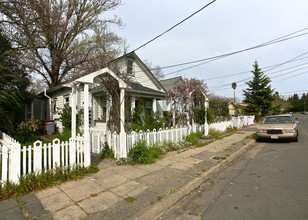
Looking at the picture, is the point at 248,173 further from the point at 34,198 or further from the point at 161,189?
the point at 34,198

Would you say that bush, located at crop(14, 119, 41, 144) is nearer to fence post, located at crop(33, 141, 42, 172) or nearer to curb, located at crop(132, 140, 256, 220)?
fence post, located at crop(33, 141, 42, 172)

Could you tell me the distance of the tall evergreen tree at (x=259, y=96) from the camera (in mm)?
31203

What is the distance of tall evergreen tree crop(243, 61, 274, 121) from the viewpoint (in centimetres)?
3120

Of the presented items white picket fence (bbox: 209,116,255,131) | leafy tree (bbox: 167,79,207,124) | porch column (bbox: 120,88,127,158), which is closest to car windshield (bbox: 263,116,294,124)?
white picket fence (bbox: 209,116,255,131)

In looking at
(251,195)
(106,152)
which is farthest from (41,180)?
(251,195)

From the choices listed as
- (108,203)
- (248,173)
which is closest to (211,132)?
(248,173)

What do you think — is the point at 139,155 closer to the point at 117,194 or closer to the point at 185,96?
the point at 117,194

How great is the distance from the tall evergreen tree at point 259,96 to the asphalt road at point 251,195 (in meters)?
27.4

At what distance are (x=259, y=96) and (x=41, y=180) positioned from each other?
33860 mm

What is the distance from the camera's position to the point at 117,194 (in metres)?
4.06

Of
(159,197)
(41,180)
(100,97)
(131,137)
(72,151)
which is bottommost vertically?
(159,197)

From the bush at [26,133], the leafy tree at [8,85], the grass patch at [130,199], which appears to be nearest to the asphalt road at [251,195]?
the grass patch at [130,199]

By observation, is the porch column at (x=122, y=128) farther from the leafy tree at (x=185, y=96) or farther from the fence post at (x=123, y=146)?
the leafy tree at (x=185, y=96)

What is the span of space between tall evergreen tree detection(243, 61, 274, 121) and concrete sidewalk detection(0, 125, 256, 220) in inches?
1136
